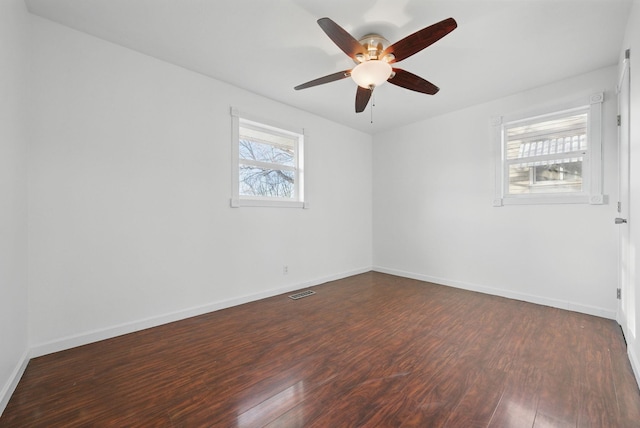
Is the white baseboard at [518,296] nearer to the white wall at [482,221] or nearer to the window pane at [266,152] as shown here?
the white wall at [482,221]

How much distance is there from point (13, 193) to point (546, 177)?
5.22 metres

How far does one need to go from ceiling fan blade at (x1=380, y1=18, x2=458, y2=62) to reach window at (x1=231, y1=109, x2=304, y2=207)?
2069 mm

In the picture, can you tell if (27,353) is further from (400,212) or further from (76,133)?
(400,212)

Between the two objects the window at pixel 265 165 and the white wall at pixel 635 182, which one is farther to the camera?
the window at pixel 265 165

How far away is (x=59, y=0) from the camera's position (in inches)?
79.9

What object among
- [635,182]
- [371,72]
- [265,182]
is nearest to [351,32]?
[371,72]

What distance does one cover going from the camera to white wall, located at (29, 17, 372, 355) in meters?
2.24

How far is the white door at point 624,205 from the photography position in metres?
2.33

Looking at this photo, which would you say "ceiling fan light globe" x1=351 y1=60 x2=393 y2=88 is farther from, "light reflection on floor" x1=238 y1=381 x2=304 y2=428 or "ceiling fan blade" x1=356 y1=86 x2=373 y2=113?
"light reflection on floor" x1=238 y1=381 x2=304 y2=428

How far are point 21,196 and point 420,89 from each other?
344 centimetres

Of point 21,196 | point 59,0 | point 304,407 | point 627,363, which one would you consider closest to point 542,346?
point 627,363

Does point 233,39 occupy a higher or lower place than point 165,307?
higher

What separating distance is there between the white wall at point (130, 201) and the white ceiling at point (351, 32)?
0.30m

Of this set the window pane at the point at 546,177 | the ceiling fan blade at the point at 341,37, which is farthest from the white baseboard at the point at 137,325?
the window pane at the point at 546,177
